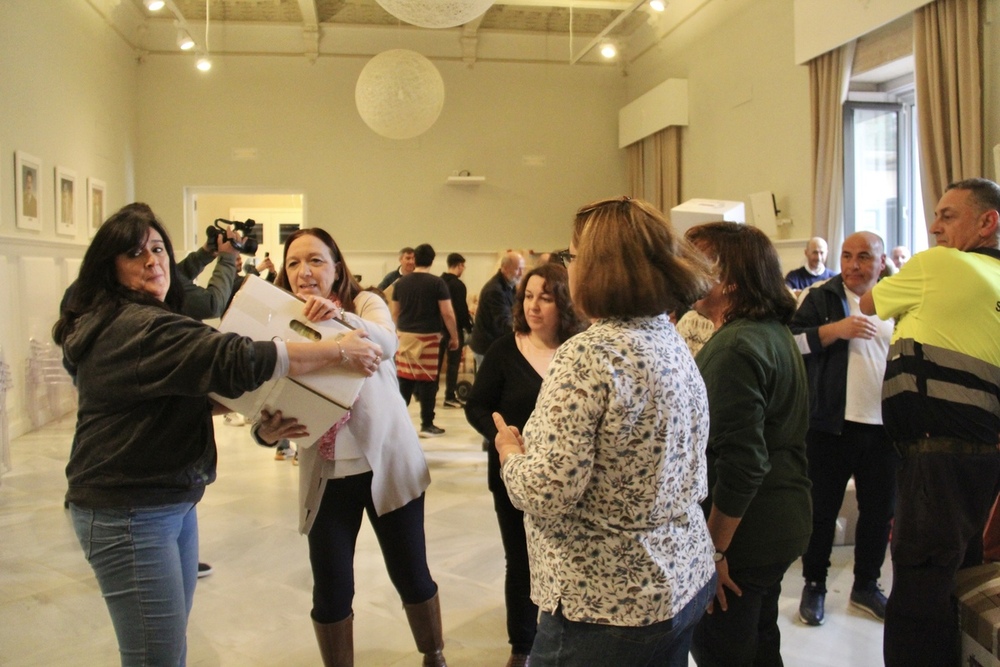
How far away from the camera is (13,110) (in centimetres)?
655

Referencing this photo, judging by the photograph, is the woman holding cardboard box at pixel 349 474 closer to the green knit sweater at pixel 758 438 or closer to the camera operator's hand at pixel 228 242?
the green knit sweater at pixel 758 438

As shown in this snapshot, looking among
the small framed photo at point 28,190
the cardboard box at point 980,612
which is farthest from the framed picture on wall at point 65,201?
the cardboard box at point 980,612

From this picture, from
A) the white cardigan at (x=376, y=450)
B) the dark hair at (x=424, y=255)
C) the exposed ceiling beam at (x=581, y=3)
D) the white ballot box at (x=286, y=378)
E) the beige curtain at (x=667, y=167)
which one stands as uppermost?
the exposed ceiling beam at (x=581, y=3)

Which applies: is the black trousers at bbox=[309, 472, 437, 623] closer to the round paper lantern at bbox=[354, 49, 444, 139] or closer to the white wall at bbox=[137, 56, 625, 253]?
the round paper lantern at bbox=[354, 49, 444, 139]

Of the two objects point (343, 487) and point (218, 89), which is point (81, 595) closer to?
point (343, 487)

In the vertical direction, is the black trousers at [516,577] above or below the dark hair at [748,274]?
below

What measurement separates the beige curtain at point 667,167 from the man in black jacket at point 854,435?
6379 millimetres

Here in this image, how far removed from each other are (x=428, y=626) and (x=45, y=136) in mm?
6811

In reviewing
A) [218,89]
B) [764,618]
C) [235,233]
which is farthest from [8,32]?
[764,618]

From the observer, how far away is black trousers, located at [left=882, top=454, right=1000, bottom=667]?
7.28ft

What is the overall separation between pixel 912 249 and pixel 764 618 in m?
5.33

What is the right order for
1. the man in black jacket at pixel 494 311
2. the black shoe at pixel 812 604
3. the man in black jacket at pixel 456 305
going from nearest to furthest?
the black shoe at pixel 812 604 → the man in black jacket at pixel 494 311 → the man in black jacket at pixel 456 305

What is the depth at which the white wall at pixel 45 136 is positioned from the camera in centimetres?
649

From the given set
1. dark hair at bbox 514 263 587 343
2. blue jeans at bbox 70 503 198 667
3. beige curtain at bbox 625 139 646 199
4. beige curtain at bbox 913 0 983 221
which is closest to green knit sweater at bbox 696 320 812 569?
dark hair at bbox 514 263 587 343
